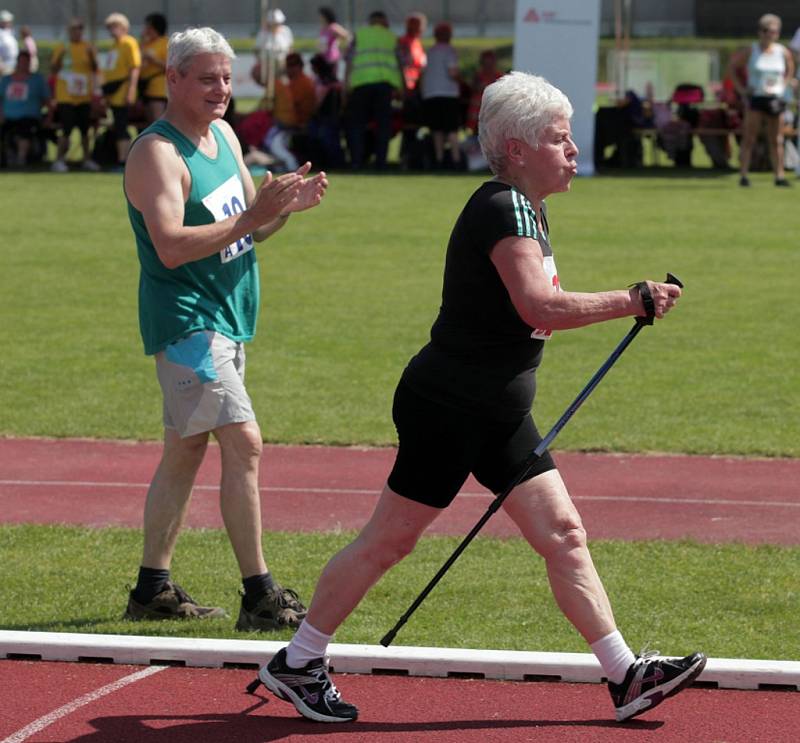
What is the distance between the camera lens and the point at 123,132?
25703 millimetres

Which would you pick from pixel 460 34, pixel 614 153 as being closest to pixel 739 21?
A: pixel 460 34

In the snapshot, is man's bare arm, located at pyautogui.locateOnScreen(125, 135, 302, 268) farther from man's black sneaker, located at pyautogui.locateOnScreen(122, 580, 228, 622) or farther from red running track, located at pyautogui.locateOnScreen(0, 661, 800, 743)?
red running track, located at pyautogui.locateOnScreen(0, 661, 800, 743)

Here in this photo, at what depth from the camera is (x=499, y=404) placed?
509 centimetres

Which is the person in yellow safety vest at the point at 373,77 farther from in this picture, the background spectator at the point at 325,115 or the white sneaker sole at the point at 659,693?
the white sneaker sole at the point at 659,693

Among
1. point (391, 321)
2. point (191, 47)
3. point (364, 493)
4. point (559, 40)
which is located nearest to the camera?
point (191, 47)

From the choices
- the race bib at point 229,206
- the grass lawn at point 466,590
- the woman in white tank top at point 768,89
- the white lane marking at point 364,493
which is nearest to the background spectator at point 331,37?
the woman in white tank top at point 768,89

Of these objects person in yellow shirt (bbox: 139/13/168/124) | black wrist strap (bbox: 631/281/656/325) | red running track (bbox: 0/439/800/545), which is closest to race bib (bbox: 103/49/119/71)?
person in yellow shirt (bbox: 139/13/168/124)

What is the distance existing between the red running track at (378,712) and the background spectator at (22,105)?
22.0 m

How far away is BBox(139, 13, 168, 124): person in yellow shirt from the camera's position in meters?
24.5

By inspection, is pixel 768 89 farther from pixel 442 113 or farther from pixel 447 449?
pixel 447 449

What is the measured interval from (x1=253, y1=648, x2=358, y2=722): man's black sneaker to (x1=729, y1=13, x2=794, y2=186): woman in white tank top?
1826 cm

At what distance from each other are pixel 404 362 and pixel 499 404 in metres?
6.79

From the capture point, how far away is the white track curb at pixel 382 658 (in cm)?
551

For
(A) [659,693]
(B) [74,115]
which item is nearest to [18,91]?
(B) [74,115]
